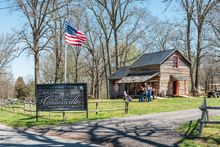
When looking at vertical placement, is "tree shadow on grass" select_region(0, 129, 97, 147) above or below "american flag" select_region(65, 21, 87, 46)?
below

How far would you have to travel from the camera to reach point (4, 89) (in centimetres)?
7831

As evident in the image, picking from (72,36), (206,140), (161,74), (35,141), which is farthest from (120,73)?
(206,140)

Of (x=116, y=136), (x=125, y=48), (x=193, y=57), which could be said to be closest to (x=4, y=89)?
(x=125, y=48)

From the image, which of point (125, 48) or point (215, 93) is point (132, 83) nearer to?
point (215, 93)

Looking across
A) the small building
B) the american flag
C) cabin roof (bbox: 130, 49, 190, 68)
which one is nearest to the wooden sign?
the american flag

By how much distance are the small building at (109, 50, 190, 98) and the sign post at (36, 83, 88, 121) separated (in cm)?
2062

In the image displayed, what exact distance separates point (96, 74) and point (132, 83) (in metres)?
26.4

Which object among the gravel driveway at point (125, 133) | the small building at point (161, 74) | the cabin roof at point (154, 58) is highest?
the cabin roof at point (154, 58)

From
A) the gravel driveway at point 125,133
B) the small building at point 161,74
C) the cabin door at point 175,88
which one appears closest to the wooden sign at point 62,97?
the gravel driveway at point 125,133

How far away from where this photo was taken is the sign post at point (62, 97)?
1986 cm

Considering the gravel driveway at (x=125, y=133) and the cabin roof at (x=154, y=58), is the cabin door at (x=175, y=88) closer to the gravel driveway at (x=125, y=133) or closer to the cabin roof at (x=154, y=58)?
the cabin roof at (x=154, y=58)

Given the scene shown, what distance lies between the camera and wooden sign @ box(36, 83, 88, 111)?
19.9 metres

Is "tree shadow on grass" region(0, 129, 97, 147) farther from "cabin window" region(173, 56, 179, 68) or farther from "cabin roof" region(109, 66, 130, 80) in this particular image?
"cabin roof" region(109, 66, 130, 80)

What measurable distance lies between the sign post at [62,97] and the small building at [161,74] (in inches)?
812
